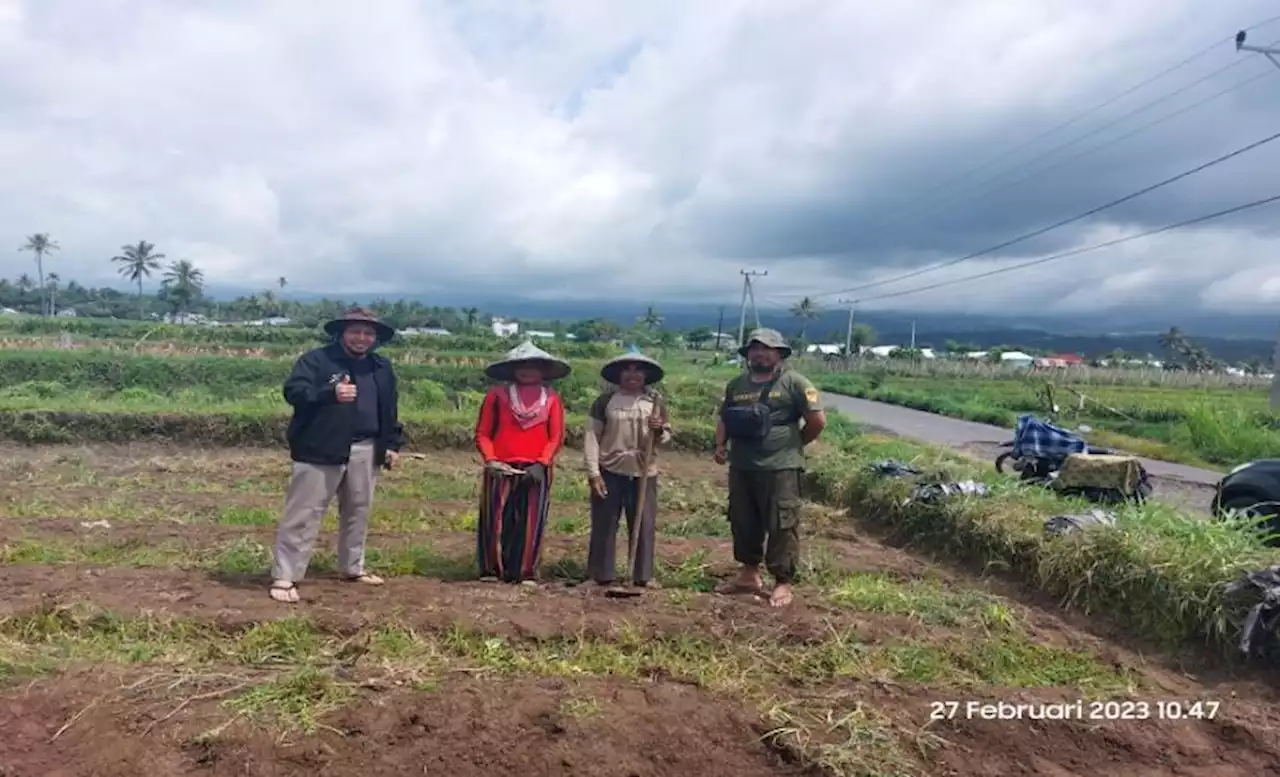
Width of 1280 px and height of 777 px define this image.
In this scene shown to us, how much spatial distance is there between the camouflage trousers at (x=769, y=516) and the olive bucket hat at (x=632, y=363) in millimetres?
784

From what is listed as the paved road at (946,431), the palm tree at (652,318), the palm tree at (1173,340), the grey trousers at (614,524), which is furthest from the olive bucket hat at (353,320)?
the palm tree at (1173,340)

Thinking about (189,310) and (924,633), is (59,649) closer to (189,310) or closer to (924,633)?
(924,633)

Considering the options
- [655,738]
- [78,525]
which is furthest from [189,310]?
[655,738]

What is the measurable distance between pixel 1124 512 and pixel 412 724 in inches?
204

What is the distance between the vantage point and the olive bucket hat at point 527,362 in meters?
5.69

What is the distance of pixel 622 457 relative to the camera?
5.71 metres

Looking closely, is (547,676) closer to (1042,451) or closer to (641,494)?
(641,494)

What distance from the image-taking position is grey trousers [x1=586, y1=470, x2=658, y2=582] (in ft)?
18.9

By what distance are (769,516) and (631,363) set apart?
1.26 m

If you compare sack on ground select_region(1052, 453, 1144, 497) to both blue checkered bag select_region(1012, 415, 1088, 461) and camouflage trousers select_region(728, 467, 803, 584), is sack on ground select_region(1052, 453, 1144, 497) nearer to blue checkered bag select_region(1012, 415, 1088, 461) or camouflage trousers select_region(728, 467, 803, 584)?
blue checkered bag select_region(1012, 415, 1088, 461)

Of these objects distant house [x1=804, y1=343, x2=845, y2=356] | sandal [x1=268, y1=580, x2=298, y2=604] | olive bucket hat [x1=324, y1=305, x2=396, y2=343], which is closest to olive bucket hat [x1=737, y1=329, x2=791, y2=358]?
olive bucket hat [x1=324, y1=305, x2=396, y2=343]

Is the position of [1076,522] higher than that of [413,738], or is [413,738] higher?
[1076,522]

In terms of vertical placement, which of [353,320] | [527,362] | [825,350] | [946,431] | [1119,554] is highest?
[353,320]

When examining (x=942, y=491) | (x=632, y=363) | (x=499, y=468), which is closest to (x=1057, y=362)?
(x=942, y=491)
